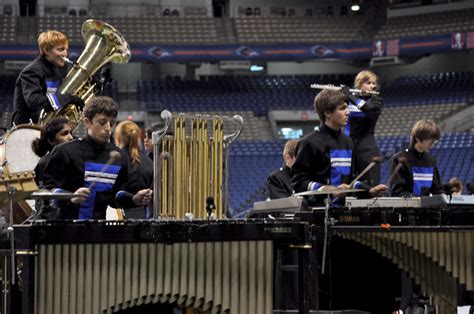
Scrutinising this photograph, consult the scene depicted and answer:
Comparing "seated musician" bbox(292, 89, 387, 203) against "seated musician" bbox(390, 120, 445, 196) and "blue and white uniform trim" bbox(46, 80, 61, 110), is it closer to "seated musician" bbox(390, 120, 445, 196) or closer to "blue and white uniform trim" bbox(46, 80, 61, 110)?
"seated musician" bbox(390, 120, 445, 196)

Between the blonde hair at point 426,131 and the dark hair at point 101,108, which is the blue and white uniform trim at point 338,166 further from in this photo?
the dark hair at point 101,108

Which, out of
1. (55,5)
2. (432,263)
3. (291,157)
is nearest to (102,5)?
(55,5)

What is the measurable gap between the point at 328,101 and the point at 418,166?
6.01 feet

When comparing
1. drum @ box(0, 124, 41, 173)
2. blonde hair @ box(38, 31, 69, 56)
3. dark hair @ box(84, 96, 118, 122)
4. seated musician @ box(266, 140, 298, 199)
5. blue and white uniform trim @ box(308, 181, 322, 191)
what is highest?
blonde hair @ box(38, 31, 69, 56)

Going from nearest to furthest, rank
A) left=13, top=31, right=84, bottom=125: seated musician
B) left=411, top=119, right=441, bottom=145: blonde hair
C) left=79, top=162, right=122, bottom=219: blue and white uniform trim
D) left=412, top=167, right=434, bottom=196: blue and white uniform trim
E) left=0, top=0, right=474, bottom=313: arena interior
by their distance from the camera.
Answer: left=79, top=162, right=122, bottom=219: blue and white uniform trim → left=13, top=31, right=84, bottom=125: seated musician → left=411, top=119, right=441, bottom=145: blonde hair → left=412, top=167, right=434, bottom=196: blue and white uniform trim → left=0, top=0, right=474, bottom=313: arena interior

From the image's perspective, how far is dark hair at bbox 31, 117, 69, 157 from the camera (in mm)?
7680

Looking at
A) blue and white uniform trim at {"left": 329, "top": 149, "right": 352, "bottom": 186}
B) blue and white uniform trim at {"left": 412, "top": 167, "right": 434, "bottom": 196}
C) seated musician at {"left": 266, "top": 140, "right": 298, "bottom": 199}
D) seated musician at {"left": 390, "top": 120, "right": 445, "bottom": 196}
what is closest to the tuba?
seated musician at {"left": 266, "top": 140, "right": 298, "bottom": 199}

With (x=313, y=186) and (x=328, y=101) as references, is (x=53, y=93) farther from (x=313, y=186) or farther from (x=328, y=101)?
(x=313, y=186)

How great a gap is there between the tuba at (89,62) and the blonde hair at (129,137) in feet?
1.38

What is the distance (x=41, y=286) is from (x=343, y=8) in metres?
33.2

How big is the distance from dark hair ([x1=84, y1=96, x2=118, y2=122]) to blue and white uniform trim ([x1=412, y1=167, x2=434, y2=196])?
3.56m

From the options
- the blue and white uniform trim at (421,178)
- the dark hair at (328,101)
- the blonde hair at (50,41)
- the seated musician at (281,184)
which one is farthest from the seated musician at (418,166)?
the blonde hair at (50,41)

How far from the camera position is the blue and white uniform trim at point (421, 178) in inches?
371

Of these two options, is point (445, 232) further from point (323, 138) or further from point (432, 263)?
point (323, 138)
